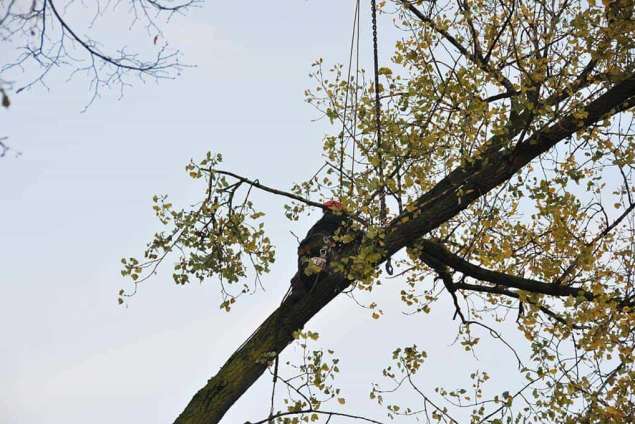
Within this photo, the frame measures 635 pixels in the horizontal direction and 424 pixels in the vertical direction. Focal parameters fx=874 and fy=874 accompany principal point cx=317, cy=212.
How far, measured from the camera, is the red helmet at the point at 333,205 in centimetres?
636

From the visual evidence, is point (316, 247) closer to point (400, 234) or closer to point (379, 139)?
point (400, 234)

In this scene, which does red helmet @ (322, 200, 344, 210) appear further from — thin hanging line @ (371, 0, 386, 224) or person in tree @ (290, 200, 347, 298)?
thin hanging line @ (371, 0, 386, 224)

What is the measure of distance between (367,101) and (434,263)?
182cm

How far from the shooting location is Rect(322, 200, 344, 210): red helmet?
250 inches

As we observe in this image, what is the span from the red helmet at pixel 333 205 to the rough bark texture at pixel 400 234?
366 millimetres

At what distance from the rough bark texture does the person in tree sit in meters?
0.13

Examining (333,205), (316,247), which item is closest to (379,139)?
(333,205)

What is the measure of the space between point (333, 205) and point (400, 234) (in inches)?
21.9

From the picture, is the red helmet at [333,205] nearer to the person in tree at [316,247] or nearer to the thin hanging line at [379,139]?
the person in tree at [316,247]

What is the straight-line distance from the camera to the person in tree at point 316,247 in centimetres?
644

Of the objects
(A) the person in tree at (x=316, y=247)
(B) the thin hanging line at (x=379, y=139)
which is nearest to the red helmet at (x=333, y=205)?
(A) the person in tree at (x=316, y=247)

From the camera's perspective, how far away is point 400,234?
6617mm

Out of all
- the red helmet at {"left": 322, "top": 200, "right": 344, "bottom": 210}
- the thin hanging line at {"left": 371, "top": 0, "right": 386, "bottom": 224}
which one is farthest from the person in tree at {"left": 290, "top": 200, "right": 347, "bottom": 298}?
the thin hanging line at {"left": 371, "top": 0, "right": 386, "bottom": 224}

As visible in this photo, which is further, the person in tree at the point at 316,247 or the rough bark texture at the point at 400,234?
the rough bark texture at the point at 400,234
